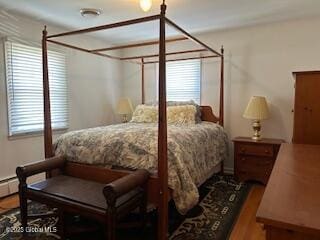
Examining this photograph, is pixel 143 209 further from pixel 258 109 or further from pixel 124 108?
pixel 124 108

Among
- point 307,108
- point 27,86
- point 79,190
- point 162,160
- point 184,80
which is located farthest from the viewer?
point 184,80

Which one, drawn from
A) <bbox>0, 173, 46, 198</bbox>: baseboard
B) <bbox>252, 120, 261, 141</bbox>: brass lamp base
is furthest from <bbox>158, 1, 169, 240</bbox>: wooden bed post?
<bbox>0, 173, 46, 198</bbox>: baseboard

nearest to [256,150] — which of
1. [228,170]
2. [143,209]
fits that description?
[228,170]

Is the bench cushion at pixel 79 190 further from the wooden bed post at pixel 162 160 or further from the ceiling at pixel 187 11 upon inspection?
the ceiling at pixel 187 11

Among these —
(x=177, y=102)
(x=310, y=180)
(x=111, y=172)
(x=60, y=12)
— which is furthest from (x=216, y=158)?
(x=60, y=12)

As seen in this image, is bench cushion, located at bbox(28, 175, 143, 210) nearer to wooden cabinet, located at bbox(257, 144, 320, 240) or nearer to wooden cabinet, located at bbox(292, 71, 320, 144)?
wooden cabinet, located at bbox(257, 144, 320, 240)

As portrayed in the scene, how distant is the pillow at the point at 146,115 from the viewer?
3.78 m

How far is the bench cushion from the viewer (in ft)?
6.05

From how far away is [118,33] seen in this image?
13.2ft

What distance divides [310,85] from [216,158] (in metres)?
1.41

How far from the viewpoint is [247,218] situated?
2.41 metres

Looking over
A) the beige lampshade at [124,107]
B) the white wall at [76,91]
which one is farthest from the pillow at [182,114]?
the white wall at [76,91]

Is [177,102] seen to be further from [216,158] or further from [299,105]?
[299,105]

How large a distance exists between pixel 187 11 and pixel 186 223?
7.83ft
